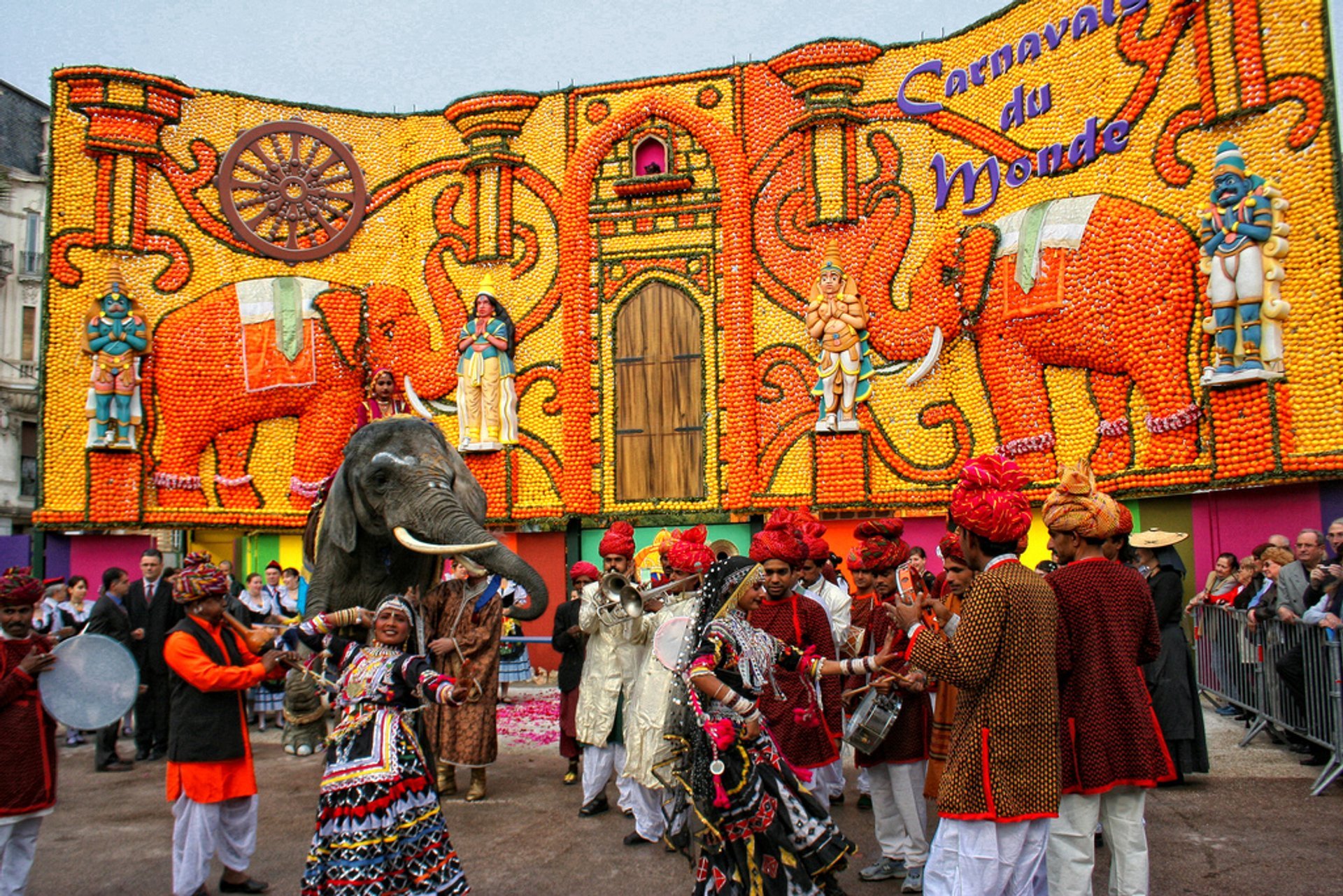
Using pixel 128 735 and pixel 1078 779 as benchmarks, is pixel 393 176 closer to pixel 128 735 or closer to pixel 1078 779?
pixel 128 735

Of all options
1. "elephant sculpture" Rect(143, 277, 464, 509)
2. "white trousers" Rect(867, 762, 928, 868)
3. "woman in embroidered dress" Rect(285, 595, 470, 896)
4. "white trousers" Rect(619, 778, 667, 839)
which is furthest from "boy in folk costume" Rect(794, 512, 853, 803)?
"elephant sculpture" Rect(143, 277, 464, 509)

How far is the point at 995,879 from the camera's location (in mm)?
3951

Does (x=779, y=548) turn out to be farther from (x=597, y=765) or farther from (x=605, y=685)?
(x=597, y=765)

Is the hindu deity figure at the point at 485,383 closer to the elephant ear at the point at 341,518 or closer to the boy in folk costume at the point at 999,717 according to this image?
the elephant ear at the point at 341,518

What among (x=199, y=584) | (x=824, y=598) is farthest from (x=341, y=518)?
(x=824, y=598)

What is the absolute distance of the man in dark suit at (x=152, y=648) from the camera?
9523 millimetres

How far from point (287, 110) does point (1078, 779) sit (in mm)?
15962

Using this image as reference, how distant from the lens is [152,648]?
9.52 m

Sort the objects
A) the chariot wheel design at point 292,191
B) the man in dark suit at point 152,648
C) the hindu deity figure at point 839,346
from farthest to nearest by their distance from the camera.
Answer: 1. the chariot wheel design at point 292,191
2. the hindu deity figure at point 839,346
3. the man in dark suit at point 152,648

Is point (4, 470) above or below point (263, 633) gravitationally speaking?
above

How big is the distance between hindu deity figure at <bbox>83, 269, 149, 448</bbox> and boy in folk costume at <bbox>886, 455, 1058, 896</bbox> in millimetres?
13908

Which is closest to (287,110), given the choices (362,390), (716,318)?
(362,390)

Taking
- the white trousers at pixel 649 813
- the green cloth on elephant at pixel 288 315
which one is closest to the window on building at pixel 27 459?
the green cloth on elephant at pixel 288 315

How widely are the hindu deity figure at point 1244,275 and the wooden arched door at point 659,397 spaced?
694 cm
